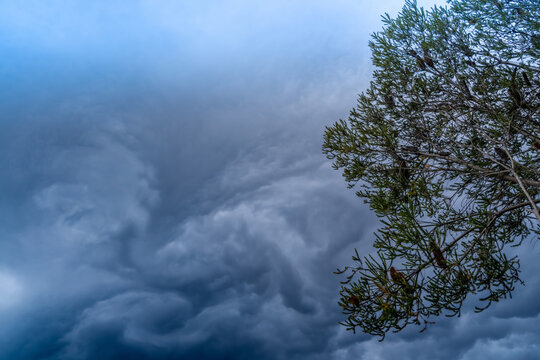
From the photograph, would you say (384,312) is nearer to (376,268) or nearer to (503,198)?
(376,268)

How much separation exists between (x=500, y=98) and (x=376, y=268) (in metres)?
5.08

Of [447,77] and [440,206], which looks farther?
[447,77]

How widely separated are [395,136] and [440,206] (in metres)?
1.80

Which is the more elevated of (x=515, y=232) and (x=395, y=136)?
(x=395, y=136)

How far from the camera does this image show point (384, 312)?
4.23m

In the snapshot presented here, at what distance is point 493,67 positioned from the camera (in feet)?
22.7

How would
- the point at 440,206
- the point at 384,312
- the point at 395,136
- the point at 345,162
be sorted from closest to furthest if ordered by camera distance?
the point at 384,312 → the point at 440,206 → the point at 395,136 → the point at 345,162

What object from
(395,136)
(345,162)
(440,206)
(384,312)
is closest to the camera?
(384,312)

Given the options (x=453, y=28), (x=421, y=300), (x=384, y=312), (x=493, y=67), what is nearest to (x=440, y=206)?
(x=421, y=300)

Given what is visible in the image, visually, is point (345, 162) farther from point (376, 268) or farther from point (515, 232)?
point (515, 232)

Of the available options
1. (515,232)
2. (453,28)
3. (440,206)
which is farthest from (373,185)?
(453,28)

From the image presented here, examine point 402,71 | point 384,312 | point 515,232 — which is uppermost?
point 402,71

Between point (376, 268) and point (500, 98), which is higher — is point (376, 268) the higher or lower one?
the lower one

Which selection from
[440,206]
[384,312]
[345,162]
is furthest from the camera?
[345,162]
